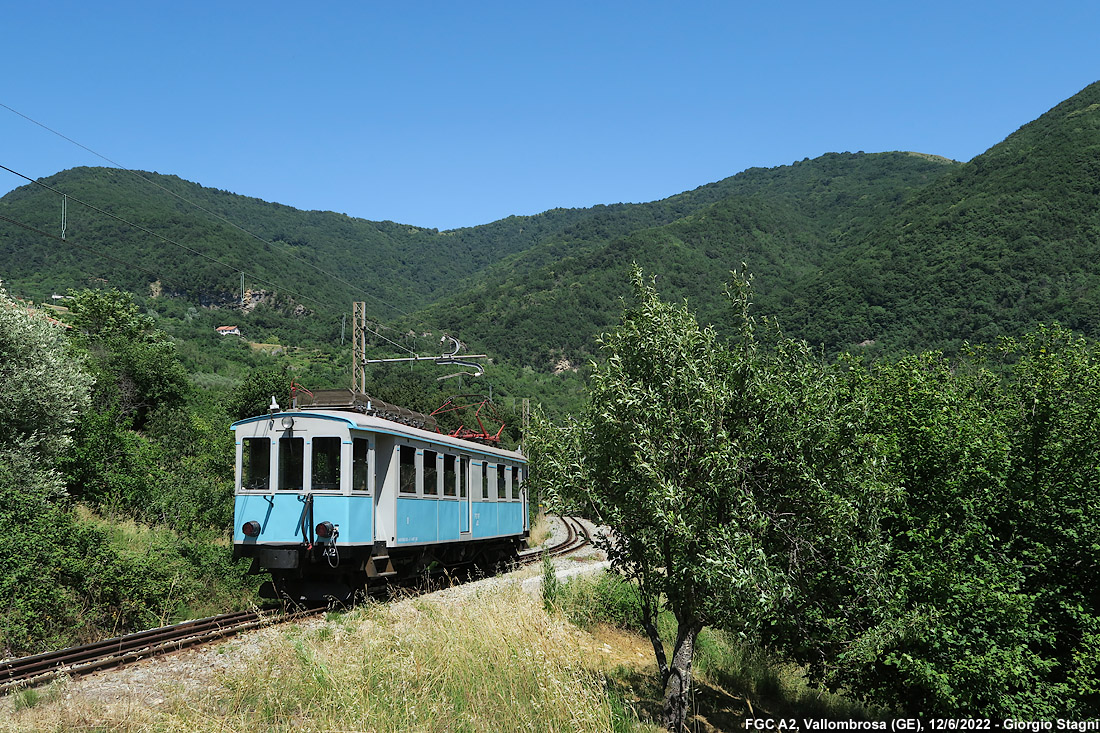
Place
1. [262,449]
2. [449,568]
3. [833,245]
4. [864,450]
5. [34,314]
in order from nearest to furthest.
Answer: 1. [864,450]
2. [262,449]
3. [449,568]
4. [34,314]
5. [833,245]

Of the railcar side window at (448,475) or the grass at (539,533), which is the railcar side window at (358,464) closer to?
the railcar side window at (448,475)

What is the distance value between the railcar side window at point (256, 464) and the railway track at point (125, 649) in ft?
5.99

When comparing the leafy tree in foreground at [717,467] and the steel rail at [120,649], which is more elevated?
the leafy tree in foreground at [717,467]

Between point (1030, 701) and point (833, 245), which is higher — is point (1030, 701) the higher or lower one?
the lower one

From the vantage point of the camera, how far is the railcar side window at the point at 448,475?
14062 millimetres

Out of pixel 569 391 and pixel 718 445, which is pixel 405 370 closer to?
pixel 569 391

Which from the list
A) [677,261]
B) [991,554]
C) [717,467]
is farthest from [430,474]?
[677,261]

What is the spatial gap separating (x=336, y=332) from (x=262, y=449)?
228 ft

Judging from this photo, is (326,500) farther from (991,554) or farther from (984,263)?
(984,263)

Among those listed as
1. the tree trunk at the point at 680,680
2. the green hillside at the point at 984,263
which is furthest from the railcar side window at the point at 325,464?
the green hillside at the point at 984,263

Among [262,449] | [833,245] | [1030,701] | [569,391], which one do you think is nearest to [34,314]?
[262,449]

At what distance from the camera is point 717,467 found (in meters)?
6.66

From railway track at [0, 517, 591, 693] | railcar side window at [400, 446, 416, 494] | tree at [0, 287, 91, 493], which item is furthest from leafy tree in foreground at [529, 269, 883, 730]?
tree at [0, 287, 91, 493]

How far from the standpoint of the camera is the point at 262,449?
39.0 ft
